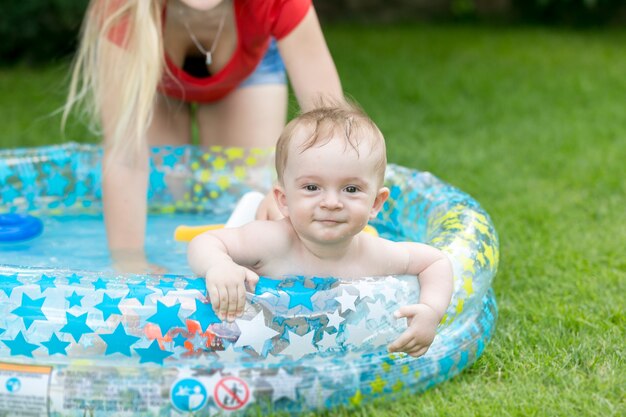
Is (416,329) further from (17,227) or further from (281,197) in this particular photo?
(17,227)

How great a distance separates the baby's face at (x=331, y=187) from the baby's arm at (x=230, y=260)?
0.14 metres

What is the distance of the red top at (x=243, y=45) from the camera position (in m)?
2.98

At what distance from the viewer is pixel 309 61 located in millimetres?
2980

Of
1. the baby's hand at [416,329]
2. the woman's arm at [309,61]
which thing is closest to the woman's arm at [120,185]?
the woman's arm at [309,61]

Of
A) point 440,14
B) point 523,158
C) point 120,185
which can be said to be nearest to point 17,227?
point 120,185

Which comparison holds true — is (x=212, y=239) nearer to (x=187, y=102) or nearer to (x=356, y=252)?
(x=356, y=252)

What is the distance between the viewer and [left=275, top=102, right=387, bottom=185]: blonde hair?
2.10m

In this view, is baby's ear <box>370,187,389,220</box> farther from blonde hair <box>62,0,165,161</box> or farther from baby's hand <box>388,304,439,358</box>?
blonde hair <box>62,0,165,161</box>

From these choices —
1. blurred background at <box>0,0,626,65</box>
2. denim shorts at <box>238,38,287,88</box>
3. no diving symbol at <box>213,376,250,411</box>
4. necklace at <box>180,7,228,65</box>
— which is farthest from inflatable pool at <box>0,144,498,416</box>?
blurred background at <box>0,0,626,65</box>

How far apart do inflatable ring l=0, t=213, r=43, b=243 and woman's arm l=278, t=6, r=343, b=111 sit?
103 cm

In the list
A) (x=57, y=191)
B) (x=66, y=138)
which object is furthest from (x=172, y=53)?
(x=66, y=138)

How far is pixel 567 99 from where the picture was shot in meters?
6.02

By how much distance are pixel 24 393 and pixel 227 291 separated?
51 centimetres

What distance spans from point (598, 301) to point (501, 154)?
6.82 ft
